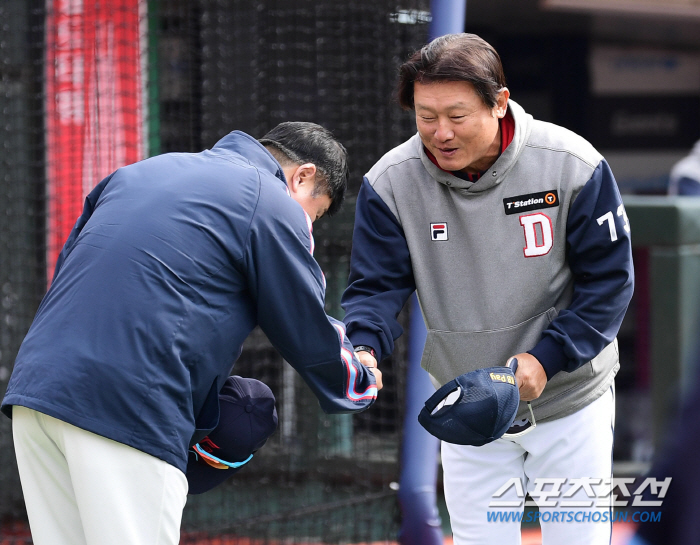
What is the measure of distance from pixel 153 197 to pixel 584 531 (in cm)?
152

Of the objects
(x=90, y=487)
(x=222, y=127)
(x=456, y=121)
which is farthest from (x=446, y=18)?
(x=90, y=487)

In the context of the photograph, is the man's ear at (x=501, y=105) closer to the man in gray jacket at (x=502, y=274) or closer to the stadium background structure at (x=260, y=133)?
the man in gray jacket at (x=502, y=274)

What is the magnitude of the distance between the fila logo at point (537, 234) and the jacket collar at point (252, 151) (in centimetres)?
69

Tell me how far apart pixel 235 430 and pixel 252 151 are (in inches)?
29.4

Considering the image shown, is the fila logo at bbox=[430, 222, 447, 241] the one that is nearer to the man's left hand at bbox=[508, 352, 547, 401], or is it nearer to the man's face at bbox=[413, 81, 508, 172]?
the man's face at bbox=[413, 81, 508, 172]

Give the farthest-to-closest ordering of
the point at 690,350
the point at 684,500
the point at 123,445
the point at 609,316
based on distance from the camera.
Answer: the point at 690,350 < the point at 684,500 < the point at 609,316 < the point at 123,445

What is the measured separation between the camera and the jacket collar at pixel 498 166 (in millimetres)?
2564

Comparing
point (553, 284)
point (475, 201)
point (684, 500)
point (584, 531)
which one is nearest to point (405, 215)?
point (475, 201)

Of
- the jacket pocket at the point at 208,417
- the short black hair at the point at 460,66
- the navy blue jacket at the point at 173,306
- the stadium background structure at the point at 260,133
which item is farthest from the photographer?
the stadium background structure at the point at 260,133

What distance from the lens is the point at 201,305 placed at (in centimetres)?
219

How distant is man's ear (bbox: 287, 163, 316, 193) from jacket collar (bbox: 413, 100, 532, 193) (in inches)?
13.7

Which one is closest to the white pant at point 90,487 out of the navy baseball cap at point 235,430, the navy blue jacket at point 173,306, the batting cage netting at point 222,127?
the navy blue jacket at point 173,306

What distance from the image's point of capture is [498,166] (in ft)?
8.43

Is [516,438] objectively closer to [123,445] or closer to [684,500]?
[684,500]
